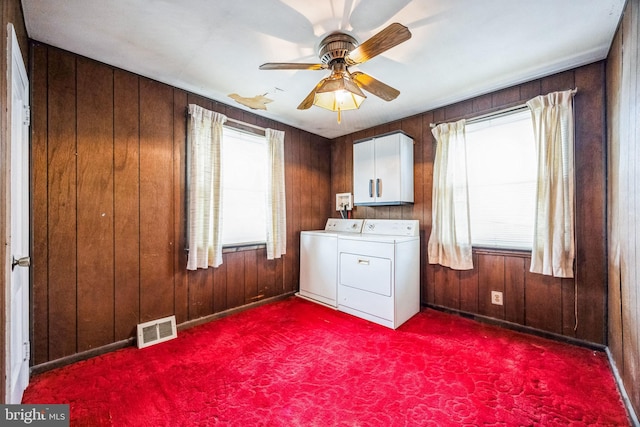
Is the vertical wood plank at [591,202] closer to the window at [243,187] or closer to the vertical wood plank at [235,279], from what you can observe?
the window at [243,187]

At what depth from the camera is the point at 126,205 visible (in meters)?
2.23

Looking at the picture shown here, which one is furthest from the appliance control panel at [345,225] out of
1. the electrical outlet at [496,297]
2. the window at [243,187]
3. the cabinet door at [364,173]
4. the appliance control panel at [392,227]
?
the electrical outlet at [496,297]

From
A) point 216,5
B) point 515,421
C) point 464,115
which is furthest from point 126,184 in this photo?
point 464,115

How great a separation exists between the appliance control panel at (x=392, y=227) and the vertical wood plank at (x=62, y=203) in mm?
2921

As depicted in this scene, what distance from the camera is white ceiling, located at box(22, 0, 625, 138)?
1.58 meters

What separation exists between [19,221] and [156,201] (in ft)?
2.93

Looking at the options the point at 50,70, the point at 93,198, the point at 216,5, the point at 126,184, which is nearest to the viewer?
the point at 216,5

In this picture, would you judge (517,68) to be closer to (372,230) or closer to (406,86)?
(406,86)

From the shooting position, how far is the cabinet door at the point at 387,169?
10.1 ft

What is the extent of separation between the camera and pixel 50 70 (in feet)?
6.32

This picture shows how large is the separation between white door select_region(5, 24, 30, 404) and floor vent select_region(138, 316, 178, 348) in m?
0.66

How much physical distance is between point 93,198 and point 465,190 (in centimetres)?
338

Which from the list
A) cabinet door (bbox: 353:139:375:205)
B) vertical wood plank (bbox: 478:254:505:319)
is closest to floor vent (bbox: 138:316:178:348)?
cabinet door (bbox: 353:139:375:205)

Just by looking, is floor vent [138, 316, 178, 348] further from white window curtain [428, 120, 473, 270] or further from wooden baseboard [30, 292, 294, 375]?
white window curtain [428, 120, 473, 270]
